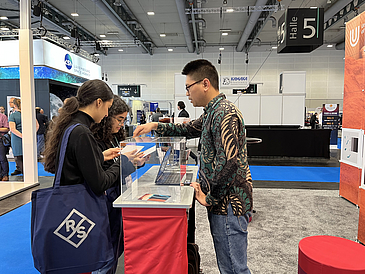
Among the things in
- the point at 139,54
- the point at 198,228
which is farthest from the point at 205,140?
the point at 139,54

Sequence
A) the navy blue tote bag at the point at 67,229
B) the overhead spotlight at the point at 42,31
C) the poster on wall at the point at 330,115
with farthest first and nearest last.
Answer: the poster on wall at the point at 330,115 → the overhead spotlight at the point at 42,31 → the navy blue tote bag at the point at 67,229

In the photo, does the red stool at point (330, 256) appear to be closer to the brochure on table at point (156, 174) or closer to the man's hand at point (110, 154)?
the brochure on table at point (156, 174)

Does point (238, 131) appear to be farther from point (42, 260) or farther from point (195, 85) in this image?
point (42, 260)

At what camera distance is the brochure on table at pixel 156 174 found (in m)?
1.42

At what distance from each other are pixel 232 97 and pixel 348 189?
621 cm

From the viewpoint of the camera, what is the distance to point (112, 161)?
66.6 inches

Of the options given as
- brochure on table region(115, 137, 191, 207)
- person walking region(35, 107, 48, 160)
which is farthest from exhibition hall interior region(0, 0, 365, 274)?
person walking region(35, 107, 48, 160)

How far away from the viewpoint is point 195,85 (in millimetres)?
1500

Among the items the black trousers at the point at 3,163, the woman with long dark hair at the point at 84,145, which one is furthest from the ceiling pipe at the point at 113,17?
the woman with long dark hair at the point at 84,145

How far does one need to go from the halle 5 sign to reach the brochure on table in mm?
5482

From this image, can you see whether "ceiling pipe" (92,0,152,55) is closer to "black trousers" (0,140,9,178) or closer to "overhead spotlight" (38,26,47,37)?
"overhead spotlight" (38,26,47,37)

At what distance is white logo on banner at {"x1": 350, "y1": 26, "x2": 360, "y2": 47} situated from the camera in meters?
3.71

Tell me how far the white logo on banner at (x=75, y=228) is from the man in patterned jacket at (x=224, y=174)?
57cm

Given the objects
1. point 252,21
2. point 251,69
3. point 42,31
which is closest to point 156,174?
point 42,31
